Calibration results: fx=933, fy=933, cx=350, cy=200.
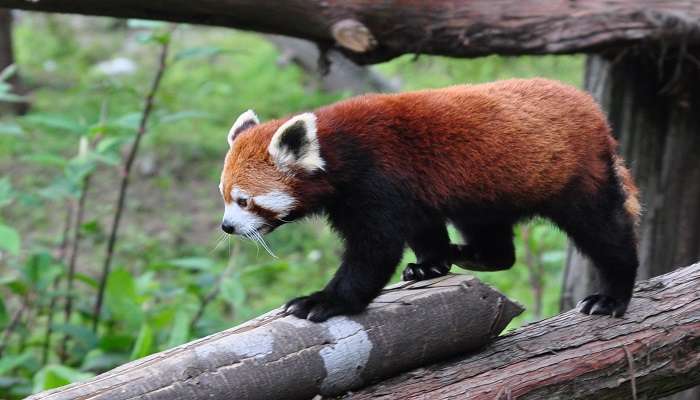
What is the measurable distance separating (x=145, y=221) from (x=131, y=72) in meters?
2.45

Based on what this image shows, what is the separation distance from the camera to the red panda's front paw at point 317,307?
2625 millimetres

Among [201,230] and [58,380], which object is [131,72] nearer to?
[201,230]

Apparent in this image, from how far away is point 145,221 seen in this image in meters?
6.18

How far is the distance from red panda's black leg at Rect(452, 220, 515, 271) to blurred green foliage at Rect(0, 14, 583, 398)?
0.18 m

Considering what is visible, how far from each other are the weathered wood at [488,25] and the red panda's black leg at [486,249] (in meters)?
0.69

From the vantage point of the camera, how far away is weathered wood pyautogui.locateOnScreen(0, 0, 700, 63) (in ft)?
11.2

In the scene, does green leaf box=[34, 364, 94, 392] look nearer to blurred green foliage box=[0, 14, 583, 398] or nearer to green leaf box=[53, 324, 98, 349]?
blurred green foliage box=[0, 14, 583, 398]

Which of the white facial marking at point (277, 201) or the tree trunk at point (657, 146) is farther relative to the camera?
the tree trunk at point (657, 146)

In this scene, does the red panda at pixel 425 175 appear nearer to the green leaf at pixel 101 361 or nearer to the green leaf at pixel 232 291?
the green leaf at pixel 232 291

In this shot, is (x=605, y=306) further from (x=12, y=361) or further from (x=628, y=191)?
(x=12, y=361)

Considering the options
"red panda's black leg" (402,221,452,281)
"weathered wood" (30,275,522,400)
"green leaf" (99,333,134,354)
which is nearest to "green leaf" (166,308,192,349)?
"green leaf" (99,333,134,354)

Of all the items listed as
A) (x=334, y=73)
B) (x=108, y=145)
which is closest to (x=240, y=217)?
(x=108, y=145)

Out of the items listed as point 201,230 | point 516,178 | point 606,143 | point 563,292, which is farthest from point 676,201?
point 201,230

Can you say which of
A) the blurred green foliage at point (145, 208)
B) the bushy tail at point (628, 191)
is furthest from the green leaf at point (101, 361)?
the bushy tail at point (628, 191)
